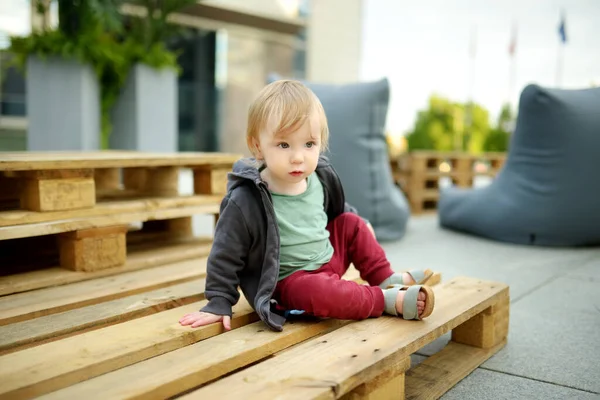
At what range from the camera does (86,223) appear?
2418 millimetres

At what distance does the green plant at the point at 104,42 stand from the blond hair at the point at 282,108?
16.7 feet

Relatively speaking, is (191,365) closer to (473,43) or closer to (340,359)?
(340,359)

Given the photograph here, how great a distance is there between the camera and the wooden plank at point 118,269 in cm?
226

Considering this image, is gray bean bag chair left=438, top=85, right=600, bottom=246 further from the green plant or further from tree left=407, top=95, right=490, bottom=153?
tree left=407, top=95, right=490, bottom=153

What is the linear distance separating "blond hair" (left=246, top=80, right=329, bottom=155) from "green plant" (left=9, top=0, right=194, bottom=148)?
5.09m

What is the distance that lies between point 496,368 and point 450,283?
1.34 ft

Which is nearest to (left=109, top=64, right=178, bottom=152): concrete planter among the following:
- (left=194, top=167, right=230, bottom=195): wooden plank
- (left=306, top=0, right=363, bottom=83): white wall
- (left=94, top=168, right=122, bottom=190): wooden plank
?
(left=94, top=168, right=122, bottom=190): wooden plank

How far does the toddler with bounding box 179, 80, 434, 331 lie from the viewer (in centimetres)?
179

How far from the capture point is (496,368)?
1987 mm

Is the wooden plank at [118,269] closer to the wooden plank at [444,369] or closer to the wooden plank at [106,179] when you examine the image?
the wooden plank at [106,179]

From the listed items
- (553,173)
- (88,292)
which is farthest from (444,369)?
(553,173)

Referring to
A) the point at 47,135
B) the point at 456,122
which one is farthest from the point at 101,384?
the point at 456,122

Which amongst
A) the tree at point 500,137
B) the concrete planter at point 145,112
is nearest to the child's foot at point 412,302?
the concrete planter at point 145,112

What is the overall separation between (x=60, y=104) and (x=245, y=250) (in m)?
5.70
